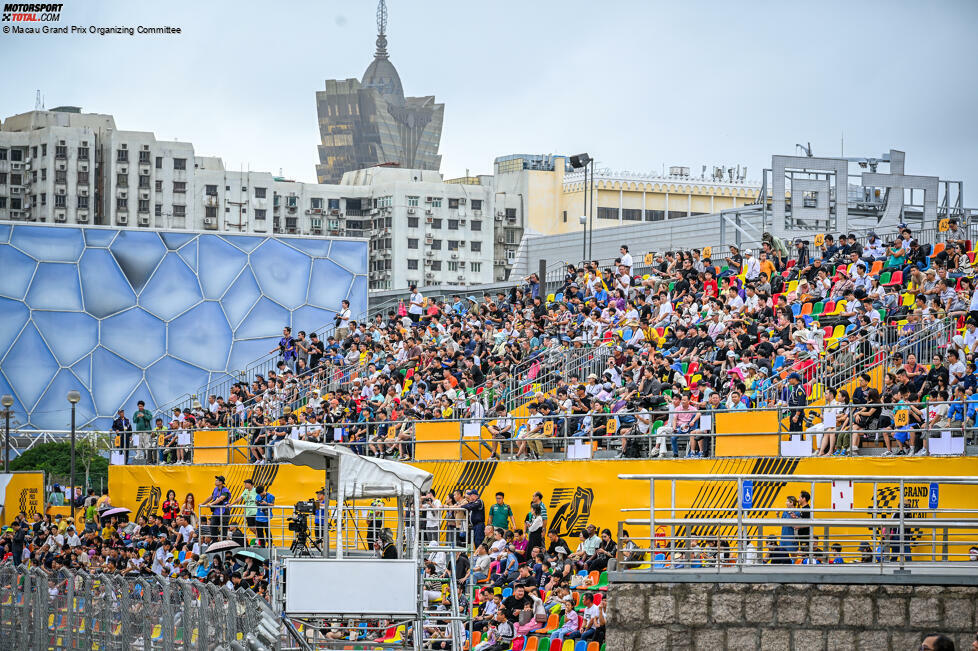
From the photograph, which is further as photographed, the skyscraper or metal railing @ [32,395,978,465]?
the skyscraper

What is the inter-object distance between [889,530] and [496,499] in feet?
28.2

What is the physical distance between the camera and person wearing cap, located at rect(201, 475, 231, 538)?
29.5 metres

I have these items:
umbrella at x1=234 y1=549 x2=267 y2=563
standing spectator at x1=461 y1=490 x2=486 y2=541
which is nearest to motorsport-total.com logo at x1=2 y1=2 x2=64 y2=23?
umbrella at x1=234 y1=549 x2=267 y2=563

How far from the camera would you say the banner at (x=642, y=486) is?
62.7 ft

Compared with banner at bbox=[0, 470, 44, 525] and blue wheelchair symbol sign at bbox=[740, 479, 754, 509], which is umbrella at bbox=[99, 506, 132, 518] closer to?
banner at bbox=[0, 470, 44, 525]

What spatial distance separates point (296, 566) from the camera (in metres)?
18.5

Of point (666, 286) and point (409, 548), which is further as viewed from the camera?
point (666, 286)

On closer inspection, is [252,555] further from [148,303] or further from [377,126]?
[377,126]

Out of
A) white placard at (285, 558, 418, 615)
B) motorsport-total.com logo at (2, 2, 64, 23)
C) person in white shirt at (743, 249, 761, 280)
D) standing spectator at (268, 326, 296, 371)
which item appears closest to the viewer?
white placard at (285, 558, 418, 615)

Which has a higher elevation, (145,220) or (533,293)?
(145,220)

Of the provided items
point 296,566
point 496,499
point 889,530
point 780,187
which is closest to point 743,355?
point 496,499

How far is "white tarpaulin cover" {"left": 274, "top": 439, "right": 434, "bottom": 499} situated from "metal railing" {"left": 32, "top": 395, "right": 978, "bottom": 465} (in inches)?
158

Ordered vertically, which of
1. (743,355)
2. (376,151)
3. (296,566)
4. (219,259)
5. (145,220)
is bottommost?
(296,566)

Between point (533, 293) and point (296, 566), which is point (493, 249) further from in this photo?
point (296, 566)
